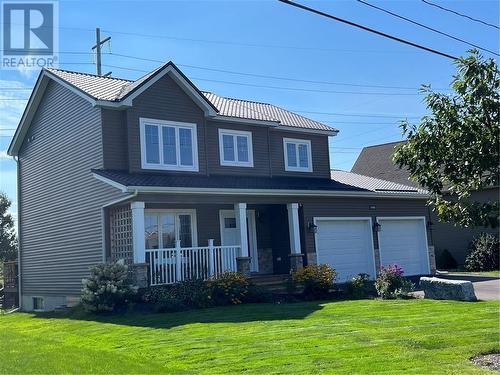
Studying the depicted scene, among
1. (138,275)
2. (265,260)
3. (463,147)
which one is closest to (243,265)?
(138,275)

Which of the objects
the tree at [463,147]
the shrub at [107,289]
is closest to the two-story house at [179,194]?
the shrub at [107,289]

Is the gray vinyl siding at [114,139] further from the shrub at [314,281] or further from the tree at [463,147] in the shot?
the tree at [463,147]

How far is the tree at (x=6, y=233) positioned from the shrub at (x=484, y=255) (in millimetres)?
28215

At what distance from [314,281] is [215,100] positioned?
9660 millimetres

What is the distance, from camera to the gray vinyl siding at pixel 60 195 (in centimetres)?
1802

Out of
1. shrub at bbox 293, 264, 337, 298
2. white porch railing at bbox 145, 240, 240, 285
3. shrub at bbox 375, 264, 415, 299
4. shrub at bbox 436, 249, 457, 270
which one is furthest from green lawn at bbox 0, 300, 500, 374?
shrub at bbox 436, 249, 457, 270

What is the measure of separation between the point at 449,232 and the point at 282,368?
82.7ft

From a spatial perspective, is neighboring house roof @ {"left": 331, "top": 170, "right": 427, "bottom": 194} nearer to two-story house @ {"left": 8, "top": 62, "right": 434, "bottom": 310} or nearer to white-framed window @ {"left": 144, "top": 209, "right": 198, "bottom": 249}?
two-story house @ {"left": 8, "top": 62, "right": 434, "bottom": 310}

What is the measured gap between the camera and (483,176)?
7.59 m

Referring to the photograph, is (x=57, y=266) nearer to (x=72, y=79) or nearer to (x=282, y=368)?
(x=72, y=79)

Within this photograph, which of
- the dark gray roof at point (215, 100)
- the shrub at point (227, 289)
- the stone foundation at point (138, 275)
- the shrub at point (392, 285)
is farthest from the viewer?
the dark gray roof at point (215, 100)

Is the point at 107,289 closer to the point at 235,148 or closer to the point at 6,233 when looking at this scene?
the point at 235,148

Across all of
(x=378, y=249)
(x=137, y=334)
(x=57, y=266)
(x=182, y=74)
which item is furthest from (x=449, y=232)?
(x=137, y=334)

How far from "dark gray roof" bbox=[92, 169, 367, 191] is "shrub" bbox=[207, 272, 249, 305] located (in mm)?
2866
